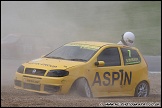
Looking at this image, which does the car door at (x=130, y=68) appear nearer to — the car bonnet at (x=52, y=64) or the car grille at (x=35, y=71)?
the car bonnet at (x=52, y=64)

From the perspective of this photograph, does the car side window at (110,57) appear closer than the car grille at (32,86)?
No

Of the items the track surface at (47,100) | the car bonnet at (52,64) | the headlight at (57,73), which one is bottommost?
the track surface at (47,100)

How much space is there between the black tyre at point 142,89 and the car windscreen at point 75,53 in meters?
1.60

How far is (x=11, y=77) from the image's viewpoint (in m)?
14.8

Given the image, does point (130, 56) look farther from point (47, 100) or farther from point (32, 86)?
point (47, 100)

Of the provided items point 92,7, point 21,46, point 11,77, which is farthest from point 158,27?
point 11,77

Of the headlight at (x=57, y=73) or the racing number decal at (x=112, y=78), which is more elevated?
the headlight at (x=57, y=73)

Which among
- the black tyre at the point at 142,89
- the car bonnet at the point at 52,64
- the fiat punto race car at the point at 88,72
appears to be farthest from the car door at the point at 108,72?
the black tyre at the point at 142,89

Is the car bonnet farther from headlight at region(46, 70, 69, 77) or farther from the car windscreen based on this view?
the car windscreen

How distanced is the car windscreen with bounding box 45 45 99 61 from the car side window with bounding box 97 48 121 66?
0.22 metres

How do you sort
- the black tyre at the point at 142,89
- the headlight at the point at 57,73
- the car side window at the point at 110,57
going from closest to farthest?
the headlight at the point at 57,73 < the car side window at the point at 110,57 < the black tyre at the point at 142,89

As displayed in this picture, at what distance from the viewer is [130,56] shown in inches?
480

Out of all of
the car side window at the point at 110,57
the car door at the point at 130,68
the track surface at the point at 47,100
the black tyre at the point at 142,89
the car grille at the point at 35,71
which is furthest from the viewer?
the black tyre at the point at 142,89

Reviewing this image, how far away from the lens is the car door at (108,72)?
11.0m
